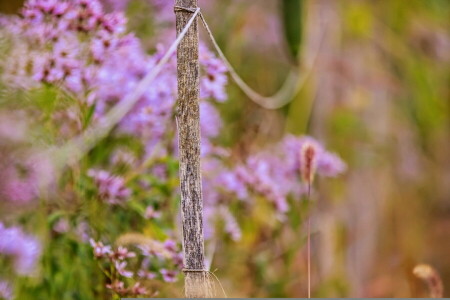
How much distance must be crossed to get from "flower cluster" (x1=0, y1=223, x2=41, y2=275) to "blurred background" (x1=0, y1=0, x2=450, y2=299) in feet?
3.14

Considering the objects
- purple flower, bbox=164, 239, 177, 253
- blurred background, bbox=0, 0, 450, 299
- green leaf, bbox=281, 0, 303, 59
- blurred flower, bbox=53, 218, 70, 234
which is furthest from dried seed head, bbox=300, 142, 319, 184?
green leaf, bbox=281, 0, 303, 59

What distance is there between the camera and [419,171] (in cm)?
318

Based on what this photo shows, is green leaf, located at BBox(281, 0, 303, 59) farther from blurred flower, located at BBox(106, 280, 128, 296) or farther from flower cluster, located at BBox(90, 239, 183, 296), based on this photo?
blurred flower, located at BBox(106, 280, 128, 296)

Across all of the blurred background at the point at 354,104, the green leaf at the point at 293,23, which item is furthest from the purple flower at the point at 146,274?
the green leaf at the point at 293,23

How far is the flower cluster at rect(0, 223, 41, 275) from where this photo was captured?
1.00 metres

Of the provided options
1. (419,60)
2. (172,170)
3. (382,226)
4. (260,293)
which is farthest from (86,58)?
(382,226)

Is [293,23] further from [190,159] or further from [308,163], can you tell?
[190,159]

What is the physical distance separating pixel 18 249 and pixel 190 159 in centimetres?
33

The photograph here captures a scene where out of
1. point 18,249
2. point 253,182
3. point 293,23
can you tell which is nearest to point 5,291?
point 18,249

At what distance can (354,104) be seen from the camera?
2.57m

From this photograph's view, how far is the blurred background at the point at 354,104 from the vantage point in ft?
7.27

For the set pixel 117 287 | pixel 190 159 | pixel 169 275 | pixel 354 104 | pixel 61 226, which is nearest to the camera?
pixel 190 159

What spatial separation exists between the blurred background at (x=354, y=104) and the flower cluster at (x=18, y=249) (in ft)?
3.14

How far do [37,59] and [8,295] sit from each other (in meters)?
0.34
